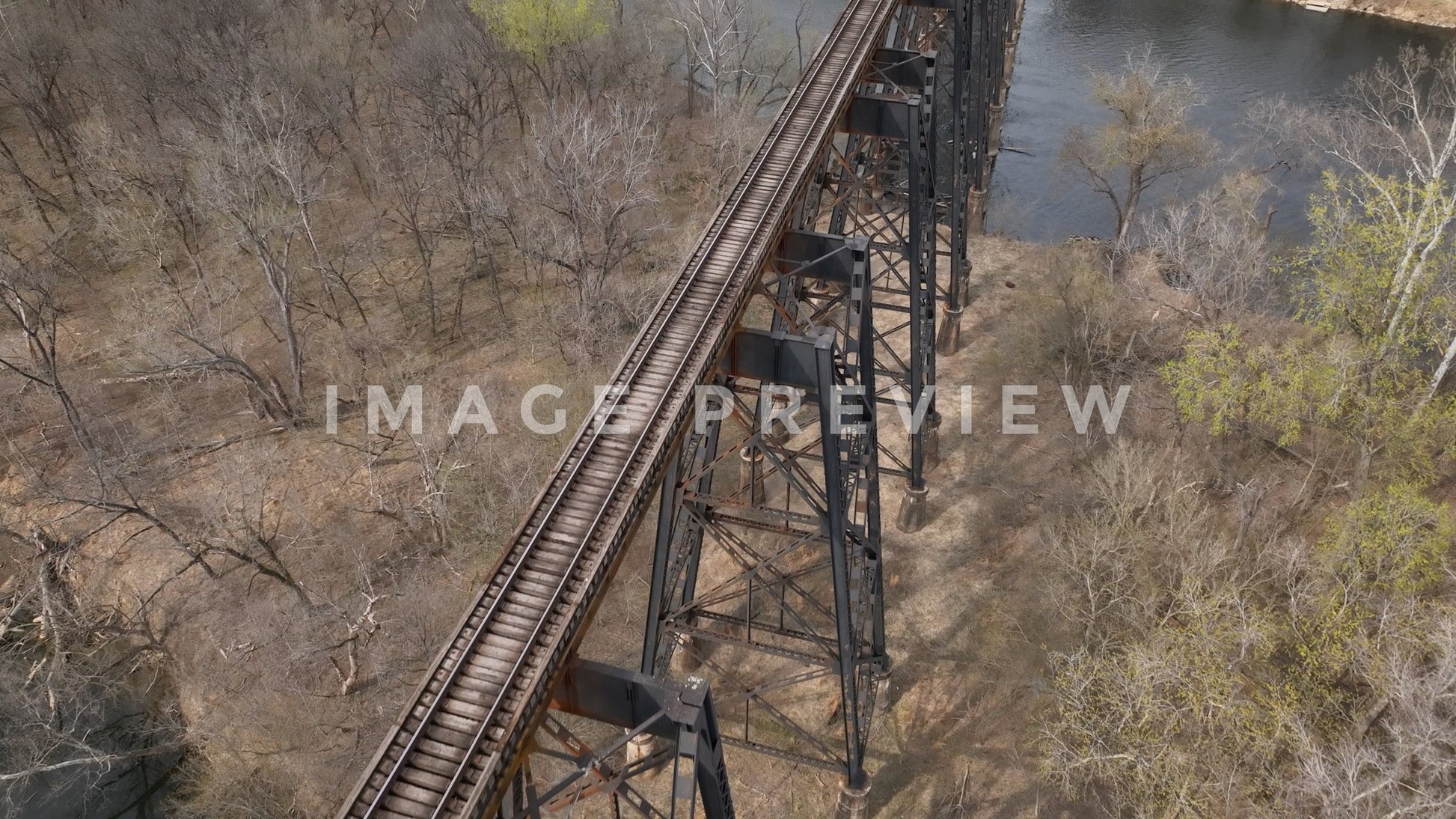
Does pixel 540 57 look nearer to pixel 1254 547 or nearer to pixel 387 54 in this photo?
pixel 387 54

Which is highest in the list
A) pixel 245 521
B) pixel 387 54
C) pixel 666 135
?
pixel 387 54

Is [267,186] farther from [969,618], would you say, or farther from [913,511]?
[969,618]

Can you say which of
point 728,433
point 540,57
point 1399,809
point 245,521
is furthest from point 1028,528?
point 540,57

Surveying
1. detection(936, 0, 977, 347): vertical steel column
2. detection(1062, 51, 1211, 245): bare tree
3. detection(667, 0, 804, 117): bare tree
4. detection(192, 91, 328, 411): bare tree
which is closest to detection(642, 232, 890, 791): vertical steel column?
detection(936, 0, 977, 347): vertical steel column

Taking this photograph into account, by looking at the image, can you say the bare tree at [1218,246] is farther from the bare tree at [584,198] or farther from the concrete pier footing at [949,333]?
the bare tree at [584,198]

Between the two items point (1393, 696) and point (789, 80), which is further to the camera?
point (789, 80)

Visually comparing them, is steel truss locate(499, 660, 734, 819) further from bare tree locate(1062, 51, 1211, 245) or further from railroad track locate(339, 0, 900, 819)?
bare tree locate(1062, 51, 1211, 245)
